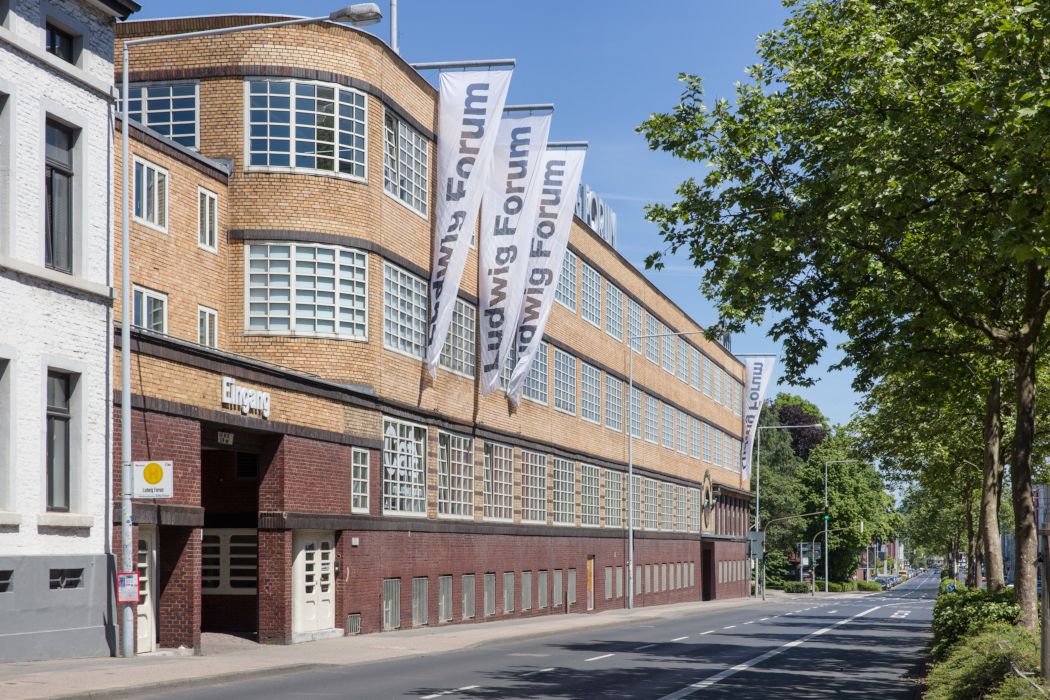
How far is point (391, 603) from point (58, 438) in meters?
14.2

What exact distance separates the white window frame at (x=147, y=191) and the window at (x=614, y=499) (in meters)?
33.9

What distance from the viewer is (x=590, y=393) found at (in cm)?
5897

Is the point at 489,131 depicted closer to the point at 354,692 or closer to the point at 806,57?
the point at 806,57

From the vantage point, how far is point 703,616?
2223 inches

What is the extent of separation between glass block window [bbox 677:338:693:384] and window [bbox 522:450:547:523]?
2778cm

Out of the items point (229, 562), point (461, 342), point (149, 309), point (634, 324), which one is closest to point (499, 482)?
point (461, 342)

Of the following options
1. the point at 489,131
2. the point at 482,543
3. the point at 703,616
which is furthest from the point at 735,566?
the point at 489,131

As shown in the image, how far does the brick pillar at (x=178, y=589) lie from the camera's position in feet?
85.9

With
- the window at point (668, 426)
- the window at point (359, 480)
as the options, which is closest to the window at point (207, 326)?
the window at point (359, 480)

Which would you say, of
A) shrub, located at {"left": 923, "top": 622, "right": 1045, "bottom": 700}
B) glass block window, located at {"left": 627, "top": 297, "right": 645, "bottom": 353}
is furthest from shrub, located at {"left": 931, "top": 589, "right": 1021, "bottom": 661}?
glass block window, located at {"left": 627, "top": 297, "right": 645, "bottom": 353}

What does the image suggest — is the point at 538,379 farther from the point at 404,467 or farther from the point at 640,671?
the point at 640,671

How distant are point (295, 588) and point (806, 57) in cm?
1578

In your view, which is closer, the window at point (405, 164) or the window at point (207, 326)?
the window at point (207, 326)

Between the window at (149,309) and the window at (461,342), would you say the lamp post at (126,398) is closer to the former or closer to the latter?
the window at (149,309)
